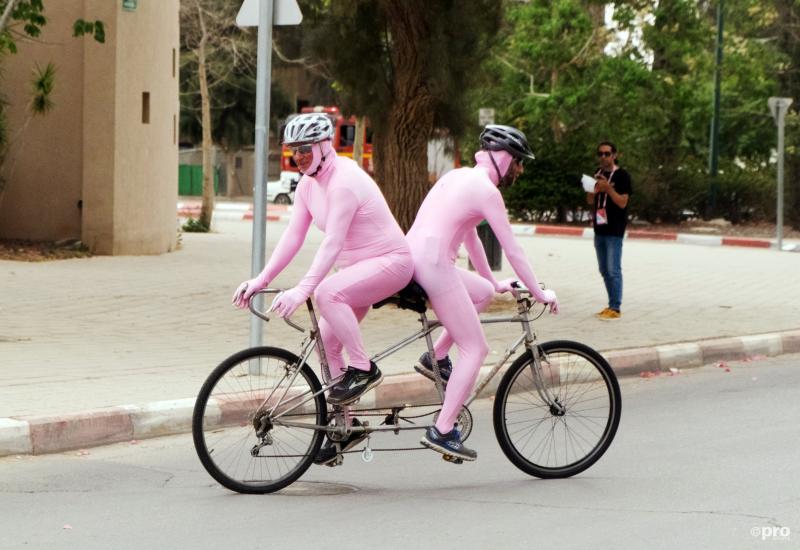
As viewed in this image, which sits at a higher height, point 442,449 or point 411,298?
point 411,298

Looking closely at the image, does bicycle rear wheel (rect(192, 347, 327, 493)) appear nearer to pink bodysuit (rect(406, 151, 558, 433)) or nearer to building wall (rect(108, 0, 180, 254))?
→ pink bodysuit (rect(406, 151, 558, 433))

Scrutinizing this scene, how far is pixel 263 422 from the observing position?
6957 millimetres

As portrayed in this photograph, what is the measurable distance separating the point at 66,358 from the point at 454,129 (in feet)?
18.2

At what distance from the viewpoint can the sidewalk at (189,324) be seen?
923cm

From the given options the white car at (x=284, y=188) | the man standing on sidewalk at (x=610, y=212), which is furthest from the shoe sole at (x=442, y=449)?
the white car at (x=284, y=188)

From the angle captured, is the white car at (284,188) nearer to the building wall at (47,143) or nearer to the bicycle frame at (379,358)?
the building wall at (47,143)

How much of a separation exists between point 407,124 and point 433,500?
8.37m

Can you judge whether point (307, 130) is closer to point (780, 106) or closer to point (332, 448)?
point (332, 448)

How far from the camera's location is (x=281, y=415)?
22.8 feet

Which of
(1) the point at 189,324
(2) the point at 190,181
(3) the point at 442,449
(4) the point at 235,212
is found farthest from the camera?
(2) the point at 190,181

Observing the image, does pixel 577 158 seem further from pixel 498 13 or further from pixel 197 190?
pixel 197 190

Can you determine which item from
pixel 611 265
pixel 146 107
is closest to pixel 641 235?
pixel 146 107

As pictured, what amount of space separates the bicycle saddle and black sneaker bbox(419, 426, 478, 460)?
573mm

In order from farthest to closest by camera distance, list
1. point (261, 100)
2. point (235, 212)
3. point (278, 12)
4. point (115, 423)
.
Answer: point (235, 212)
point (278, 12)
point (261, 100)
point (115, 423)
